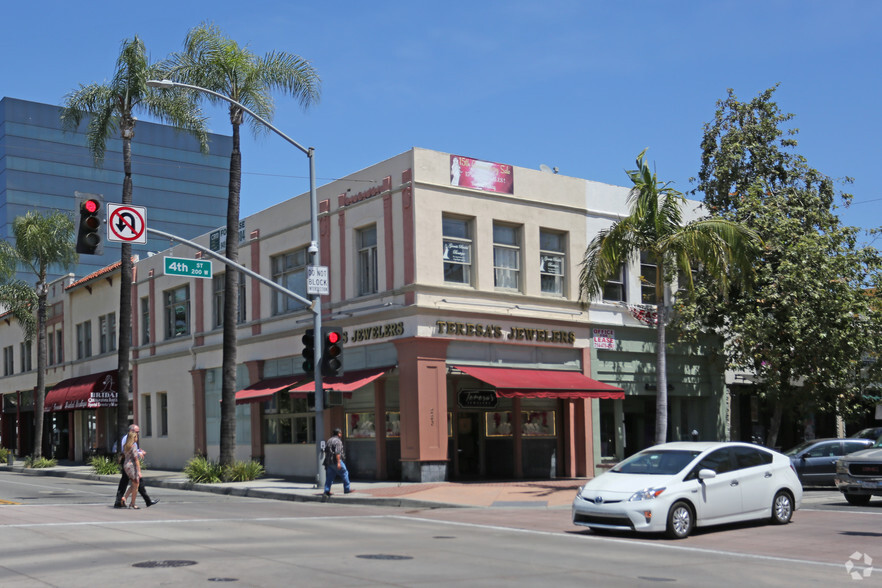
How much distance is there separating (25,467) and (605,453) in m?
26.5

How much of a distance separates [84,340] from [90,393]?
655 centimetres

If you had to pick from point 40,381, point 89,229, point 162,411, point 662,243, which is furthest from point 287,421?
point 40,381

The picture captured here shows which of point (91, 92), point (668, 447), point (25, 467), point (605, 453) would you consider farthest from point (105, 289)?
point (668, 447)

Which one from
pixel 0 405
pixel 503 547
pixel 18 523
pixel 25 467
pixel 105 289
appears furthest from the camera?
pixel 0 405

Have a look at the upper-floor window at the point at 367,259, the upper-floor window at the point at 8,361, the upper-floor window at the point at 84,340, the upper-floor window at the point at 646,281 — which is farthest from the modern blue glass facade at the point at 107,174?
the upper-floor window at the point at 646,281

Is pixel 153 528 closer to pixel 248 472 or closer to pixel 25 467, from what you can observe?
pixel 248 472

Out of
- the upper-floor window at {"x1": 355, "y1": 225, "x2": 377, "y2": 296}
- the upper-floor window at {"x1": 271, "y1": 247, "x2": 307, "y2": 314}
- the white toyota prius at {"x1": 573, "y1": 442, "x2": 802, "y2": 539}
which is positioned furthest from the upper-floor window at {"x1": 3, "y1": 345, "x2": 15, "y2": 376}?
the white toyota prius at {"x1": 573, "y1": 442, "x2": 802, "y2": 539}

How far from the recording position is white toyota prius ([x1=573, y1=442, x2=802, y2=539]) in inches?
579

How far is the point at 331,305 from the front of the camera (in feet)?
98.6

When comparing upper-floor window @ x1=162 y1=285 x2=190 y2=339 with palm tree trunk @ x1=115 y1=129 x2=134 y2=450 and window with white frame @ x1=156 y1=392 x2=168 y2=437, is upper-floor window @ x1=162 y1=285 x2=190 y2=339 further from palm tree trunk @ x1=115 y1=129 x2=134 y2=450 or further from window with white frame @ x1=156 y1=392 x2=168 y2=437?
palm tree trunk @ x1=115 y1=129 x2=134 y2=450

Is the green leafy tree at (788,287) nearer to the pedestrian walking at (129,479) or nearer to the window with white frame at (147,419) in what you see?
the pedestrian walking at (129,479)

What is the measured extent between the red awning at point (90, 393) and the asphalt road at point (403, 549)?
2343 cm

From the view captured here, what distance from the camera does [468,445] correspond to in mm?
29156

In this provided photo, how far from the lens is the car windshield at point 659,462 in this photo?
1549 cm
